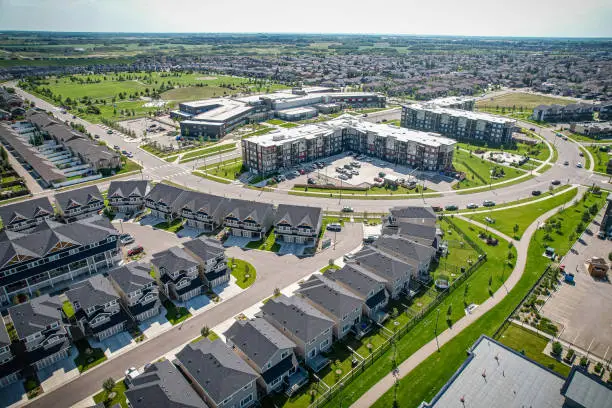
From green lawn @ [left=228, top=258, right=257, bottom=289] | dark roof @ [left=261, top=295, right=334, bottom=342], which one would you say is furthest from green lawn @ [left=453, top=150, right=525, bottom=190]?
dark roof @ [left=261, top=295, right=334, bottom=342]

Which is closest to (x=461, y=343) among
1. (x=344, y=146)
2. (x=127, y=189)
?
(x=127, y=189)

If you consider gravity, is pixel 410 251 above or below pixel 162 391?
above

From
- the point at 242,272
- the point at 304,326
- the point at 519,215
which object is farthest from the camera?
the point at 519,215

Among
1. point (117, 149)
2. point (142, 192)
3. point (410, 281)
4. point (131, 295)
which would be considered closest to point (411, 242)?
point (410, 281)

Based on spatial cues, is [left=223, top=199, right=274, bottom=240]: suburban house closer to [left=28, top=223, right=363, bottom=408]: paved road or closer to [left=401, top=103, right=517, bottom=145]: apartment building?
[left=28, top=223, right=363, bottom=408]: paved road

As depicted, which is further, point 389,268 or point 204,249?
point 204,249

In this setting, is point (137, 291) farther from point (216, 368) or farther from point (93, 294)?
point (216, 368)

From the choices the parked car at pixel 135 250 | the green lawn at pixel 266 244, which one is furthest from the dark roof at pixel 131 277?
the green lawn at pixel 266 244
